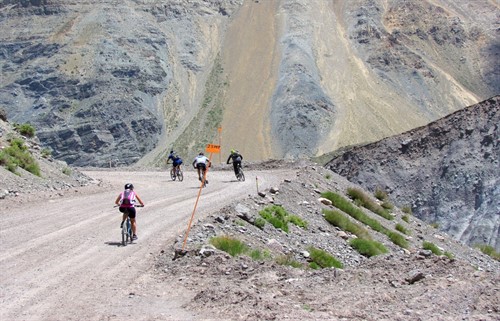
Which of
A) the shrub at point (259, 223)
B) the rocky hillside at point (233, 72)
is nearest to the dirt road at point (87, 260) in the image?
the shrub at point (259, 223)

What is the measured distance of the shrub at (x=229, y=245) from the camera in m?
13.1

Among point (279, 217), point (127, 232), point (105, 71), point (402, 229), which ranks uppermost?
point (105, 71)

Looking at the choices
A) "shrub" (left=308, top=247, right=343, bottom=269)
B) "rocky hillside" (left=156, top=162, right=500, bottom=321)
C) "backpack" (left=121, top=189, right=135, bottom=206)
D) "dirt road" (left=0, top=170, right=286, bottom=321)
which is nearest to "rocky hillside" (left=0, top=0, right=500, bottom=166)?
"dirt road" (left=0, top=170, right=286, bottom=321)

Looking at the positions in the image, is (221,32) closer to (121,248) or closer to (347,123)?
(347,123)

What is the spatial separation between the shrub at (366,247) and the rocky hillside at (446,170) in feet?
54.3

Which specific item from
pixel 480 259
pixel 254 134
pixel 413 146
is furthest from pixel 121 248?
pixel 254 134

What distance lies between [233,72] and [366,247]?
287 ft

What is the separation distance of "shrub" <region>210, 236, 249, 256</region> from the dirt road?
0.99 metres

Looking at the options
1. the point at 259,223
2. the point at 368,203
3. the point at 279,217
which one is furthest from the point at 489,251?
the point at 259,223

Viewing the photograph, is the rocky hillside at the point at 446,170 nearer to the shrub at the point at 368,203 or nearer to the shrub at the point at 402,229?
the shrub at the point at 368,203

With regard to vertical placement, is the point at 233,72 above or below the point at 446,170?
above

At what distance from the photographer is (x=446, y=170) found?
39250 millimetres

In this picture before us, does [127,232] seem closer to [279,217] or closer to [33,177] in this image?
[279,217]

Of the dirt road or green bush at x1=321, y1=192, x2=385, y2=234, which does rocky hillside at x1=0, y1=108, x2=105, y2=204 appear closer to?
the dirt road
